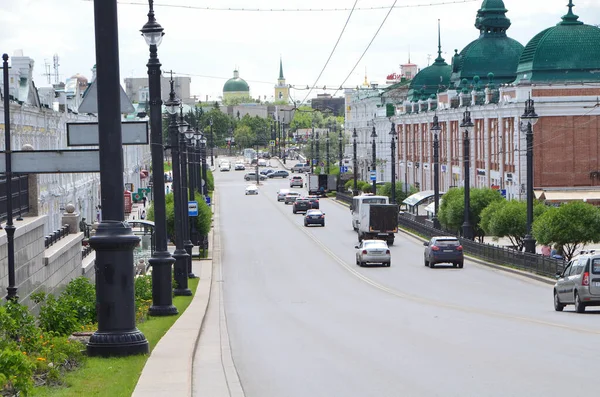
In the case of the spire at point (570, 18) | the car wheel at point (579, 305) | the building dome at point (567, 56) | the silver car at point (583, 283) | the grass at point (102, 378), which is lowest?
the car wheel at point (579, 305)

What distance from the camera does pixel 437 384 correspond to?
14.5m

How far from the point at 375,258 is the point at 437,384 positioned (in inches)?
1515

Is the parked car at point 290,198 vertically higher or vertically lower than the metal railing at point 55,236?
lower

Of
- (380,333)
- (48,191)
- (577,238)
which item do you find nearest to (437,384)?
(380,333)

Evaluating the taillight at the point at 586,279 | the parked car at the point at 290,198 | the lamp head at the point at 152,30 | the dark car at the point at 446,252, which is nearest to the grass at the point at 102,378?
the lamp head at the point at 152,30

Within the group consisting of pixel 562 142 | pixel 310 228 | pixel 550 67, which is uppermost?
pixel 550 67

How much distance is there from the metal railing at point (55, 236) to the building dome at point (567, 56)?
48449mm

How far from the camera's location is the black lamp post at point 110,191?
12477mm

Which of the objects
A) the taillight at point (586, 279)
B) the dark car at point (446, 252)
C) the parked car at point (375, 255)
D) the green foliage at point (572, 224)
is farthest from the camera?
the parked car at point (375, 255)

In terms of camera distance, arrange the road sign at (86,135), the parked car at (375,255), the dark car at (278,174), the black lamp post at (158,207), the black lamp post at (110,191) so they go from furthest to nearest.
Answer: the dark car at (278,174)
the parked car at (375,255)
the black lamp post at (158,207)
the road sign at (86,135)
the black lamp post at (110,191)

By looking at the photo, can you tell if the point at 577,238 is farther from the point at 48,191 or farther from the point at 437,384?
the point at 437,384

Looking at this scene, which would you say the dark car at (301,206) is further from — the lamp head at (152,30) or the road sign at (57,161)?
the road sign at (57,161)

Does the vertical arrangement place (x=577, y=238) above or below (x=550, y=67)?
below

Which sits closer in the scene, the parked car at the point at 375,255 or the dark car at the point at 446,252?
the dark car at the point at 446,252
